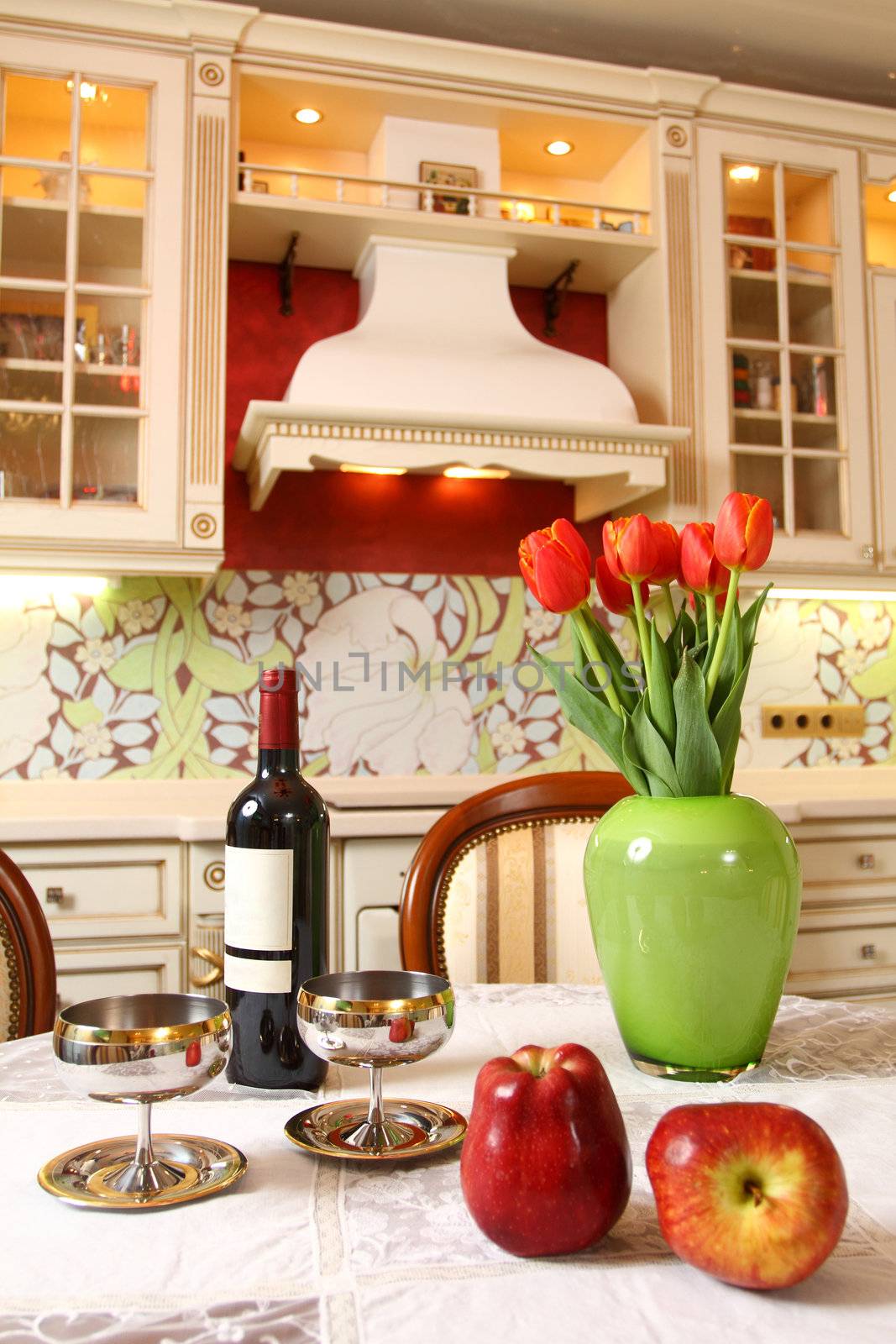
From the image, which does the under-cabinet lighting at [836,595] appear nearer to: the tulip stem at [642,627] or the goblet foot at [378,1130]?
the tulip stem at [642,627]

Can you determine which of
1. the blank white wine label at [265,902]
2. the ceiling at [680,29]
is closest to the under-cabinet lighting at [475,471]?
the ceiling at [680,29]

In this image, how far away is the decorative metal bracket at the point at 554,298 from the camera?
2875 millimetres

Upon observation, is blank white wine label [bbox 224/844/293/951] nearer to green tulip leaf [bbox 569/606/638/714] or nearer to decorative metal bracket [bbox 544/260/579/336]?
green tulip leaf [bbox 569/606/638/714]

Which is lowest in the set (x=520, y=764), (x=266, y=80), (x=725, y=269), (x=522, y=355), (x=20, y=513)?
(x=520, y=764)

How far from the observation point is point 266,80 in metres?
2.53

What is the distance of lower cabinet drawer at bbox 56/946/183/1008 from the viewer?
2.08m

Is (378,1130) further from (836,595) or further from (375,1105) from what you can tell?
(836,595)

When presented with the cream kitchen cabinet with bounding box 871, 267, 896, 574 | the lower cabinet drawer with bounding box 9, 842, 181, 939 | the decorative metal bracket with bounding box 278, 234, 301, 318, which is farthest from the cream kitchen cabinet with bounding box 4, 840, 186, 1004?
the cream kitchen cabinet with bounding box 871, 267, 896, 574

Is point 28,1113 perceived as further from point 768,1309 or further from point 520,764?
point 520,764

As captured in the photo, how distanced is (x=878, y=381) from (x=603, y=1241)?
2752 mm

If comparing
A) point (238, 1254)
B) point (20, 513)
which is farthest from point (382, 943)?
point (238, 1254)

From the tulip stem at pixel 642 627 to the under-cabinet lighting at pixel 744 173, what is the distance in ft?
7.63

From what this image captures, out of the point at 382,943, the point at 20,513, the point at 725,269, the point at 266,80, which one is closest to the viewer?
the point at 382,943

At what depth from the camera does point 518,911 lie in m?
1.37
